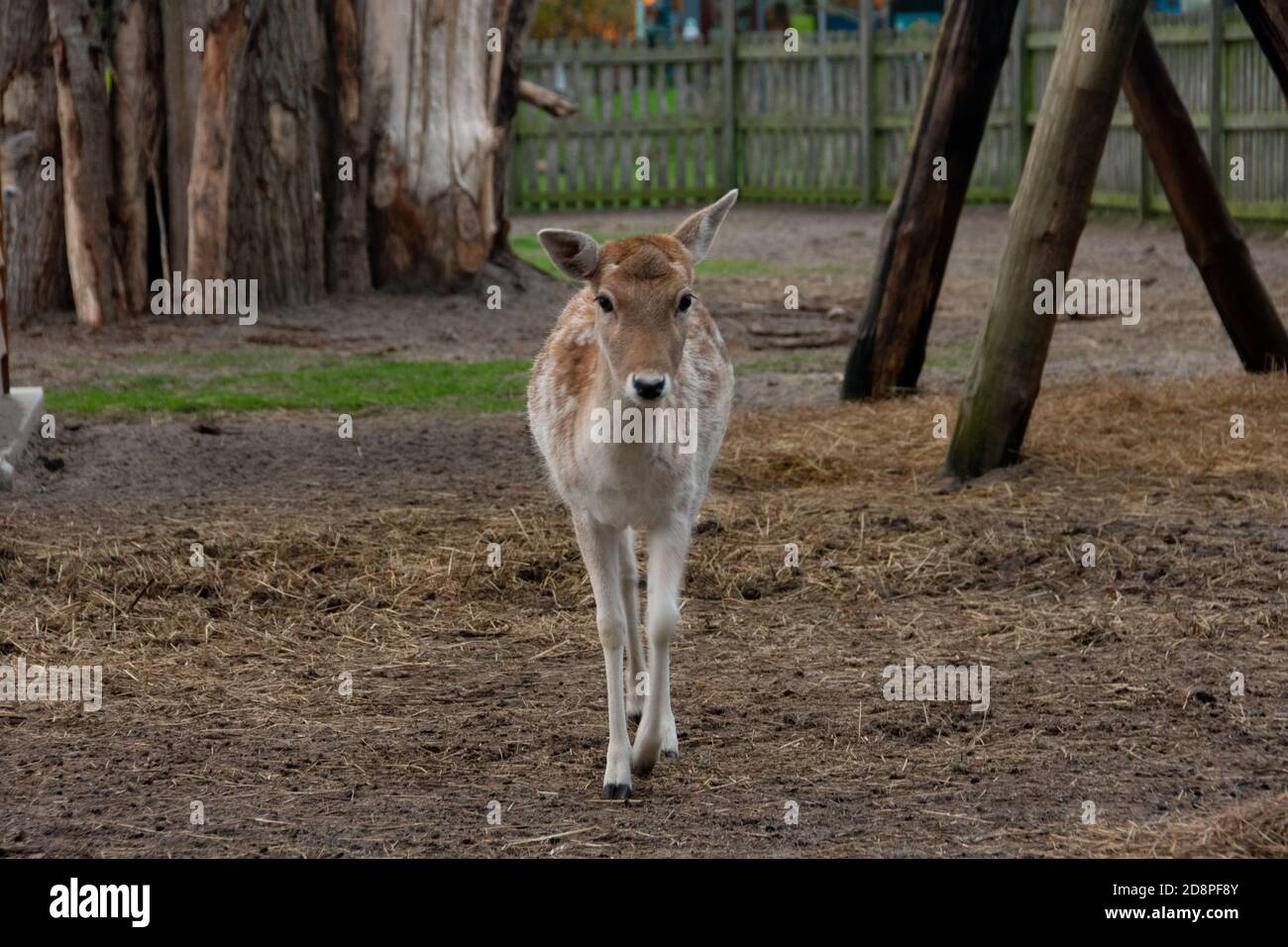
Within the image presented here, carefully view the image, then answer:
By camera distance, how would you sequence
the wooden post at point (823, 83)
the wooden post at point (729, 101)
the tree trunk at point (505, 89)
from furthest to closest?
the wooden post at point (729, 101)
the wooden post at point (823, 83)
the tree trunk at point (505, 89)

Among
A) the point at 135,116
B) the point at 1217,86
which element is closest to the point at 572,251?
the point at 135,116

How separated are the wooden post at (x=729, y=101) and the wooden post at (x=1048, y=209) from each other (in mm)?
16096

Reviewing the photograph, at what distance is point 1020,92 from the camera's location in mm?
21875

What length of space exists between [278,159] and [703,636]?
782 centimetres

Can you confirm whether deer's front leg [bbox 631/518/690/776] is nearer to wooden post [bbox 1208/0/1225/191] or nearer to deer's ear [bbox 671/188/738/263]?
deer's ear [bbox 671/188/738/263]

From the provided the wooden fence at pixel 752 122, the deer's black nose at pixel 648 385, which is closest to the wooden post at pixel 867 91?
the wooden fence at pixel 752 122

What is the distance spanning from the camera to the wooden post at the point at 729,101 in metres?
24.3

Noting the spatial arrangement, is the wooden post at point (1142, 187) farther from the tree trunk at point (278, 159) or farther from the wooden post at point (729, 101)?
the tree trunk at point (278, 159)

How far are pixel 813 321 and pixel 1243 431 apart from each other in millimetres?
5231

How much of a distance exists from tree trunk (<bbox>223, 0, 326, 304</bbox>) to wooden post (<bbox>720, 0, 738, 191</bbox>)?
11.3 metres

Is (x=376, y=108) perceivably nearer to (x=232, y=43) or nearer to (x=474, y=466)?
(x=232, y=43)

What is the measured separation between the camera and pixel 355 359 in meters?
12.4

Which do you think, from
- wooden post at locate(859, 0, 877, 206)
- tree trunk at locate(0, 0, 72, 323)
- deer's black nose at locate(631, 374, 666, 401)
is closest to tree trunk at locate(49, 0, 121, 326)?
tree trunk at locate(0, 0, 72, 323)

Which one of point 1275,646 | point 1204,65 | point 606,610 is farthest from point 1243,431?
point 1204,65
